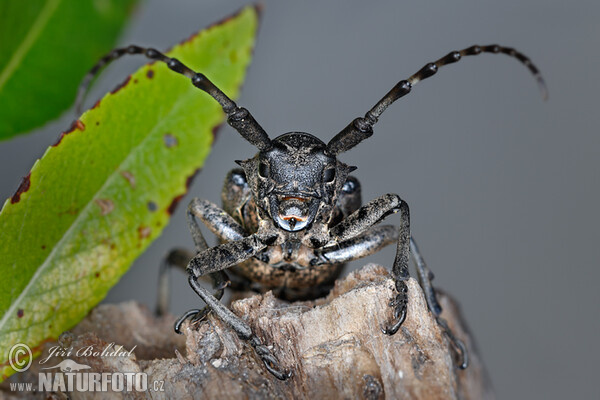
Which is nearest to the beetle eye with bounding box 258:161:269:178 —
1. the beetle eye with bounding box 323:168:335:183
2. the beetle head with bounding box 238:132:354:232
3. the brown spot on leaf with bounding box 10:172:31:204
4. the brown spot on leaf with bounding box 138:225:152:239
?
the beetle head with bounding box 238:132:354:232

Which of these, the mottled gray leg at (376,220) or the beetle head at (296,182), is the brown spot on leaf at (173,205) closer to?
the beetle head at (296,182)

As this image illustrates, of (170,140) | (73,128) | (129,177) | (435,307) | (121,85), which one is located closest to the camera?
(73,128)

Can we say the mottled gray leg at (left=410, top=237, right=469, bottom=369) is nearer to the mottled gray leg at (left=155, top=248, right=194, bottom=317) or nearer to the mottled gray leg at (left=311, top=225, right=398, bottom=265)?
the mottled gray leg at (left=311, top=225, right=398, bottom=265)

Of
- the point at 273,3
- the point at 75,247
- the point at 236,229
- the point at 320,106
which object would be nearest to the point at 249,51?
the point at 236,229

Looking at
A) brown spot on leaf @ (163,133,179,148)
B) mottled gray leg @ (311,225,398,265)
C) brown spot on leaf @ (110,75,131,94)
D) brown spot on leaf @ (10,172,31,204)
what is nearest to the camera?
brown spot on leaf @ (10,172,31,204)

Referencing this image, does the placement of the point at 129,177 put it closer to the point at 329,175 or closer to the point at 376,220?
the point at 329,175

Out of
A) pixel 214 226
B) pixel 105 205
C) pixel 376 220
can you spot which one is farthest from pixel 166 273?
pixel 376 220

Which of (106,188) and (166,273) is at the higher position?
(166,273)

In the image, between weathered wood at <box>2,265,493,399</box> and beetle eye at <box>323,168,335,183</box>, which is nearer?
weathered wood at <box>2,265,493,399</box>
